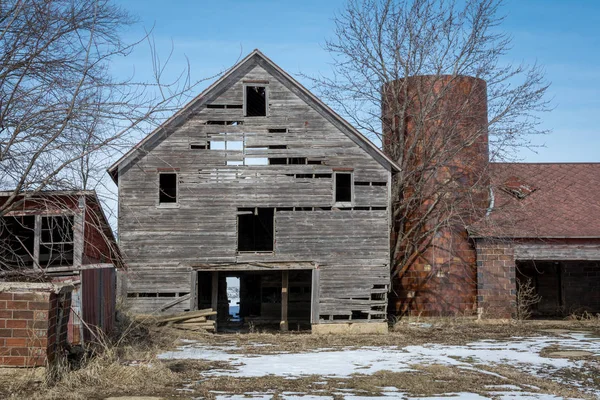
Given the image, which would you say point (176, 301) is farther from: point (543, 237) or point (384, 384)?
point (543, 237)

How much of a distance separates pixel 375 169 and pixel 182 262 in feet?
21.1

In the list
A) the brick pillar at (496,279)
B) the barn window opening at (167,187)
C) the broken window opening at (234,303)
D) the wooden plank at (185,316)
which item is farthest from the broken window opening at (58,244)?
the brick pillar at (496,279)

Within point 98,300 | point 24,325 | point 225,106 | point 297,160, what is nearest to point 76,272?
point 98,300

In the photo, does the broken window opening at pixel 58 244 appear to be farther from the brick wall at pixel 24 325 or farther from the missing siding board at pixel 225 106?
the missing siding board at pixel 225 106

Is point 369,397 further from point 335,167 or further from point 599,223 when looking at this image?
point 599,223

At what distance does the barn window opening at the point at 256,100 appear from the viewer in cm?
2218

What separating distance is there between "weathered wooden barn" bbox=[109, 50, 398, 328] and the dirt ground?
6.02 ft

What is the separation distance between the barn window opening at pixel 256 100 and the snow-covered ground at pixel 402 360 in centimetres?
892

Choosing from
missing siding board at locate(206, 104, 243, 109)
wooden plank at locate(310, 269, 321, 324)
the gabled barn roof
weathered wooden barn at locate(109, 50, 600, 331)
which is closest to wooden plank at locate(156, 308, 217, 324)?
weathered wooden barn at locate(109, 50, 600, 331)

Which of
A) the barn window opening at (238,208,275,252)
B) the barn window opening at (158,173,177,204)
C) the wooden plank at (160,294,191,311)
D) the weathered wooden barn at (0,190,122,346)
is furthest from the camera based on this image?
the barn window opening at (238,208,275,252)

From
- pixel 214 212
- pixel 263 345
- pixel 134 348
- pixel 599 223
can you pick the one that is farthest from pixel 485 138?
pixel 134 348

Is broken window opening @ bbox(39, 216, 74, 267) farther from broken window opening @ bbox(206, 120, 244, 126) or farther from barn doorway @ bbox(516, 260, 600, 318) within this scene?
barn doorway @ bbox(516, 260, 600, 318)

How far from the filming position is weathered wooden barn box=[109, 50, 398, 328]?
20.2 m

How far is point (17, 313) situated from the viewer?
9.00 metres
